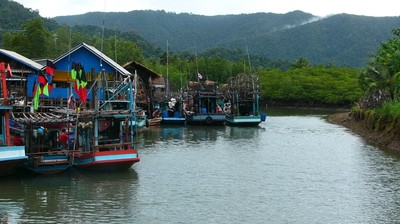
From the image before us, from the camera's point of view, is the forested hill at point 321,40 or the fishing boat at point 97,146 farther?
the forested hill at point 321,40

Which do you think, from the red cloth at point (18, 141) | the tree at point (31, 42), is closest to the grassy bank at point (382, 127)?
the red cloth at point (18, 141)

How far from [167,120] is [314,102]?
44.4 metres

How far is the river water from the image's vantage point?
51.0 feet

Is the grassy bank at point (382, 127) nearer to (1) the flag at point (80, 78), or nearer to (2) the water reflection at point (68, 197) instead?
(2) the water reflection at point (68, 197)

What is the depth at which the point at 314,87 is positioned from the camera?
8312cm

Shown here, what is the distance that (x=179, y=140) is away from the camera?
34.2m

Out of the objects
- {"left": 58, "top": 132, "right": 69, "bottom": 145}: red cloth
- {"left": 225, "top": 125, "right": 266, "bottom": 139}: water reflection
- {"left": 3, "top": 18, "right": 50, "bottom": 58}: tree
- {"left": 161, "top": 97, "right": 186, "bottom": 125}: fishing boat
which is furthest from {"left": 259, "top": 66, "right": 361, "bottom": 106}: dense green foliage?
{"left": 58, "top": 132, "right": 69, "bottom": 145}: red cloth

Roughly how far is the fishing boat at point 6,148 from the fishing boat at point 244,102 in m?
27.6

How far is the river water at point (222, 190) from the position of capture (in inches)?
611

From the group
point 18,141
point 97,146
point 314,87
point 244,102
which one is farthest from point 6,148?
point 314,87

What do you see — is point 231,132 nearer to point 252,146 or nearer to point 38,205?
point 252,146

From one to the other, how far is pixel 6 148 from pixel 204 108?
28.7m

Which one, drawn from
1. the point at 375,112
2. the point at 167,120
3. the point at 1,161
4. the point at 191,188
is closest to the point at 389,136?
the point at 375,112

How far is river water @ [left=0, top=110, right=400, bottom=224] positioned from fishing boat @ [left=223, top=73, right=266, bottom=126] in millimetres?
14890
